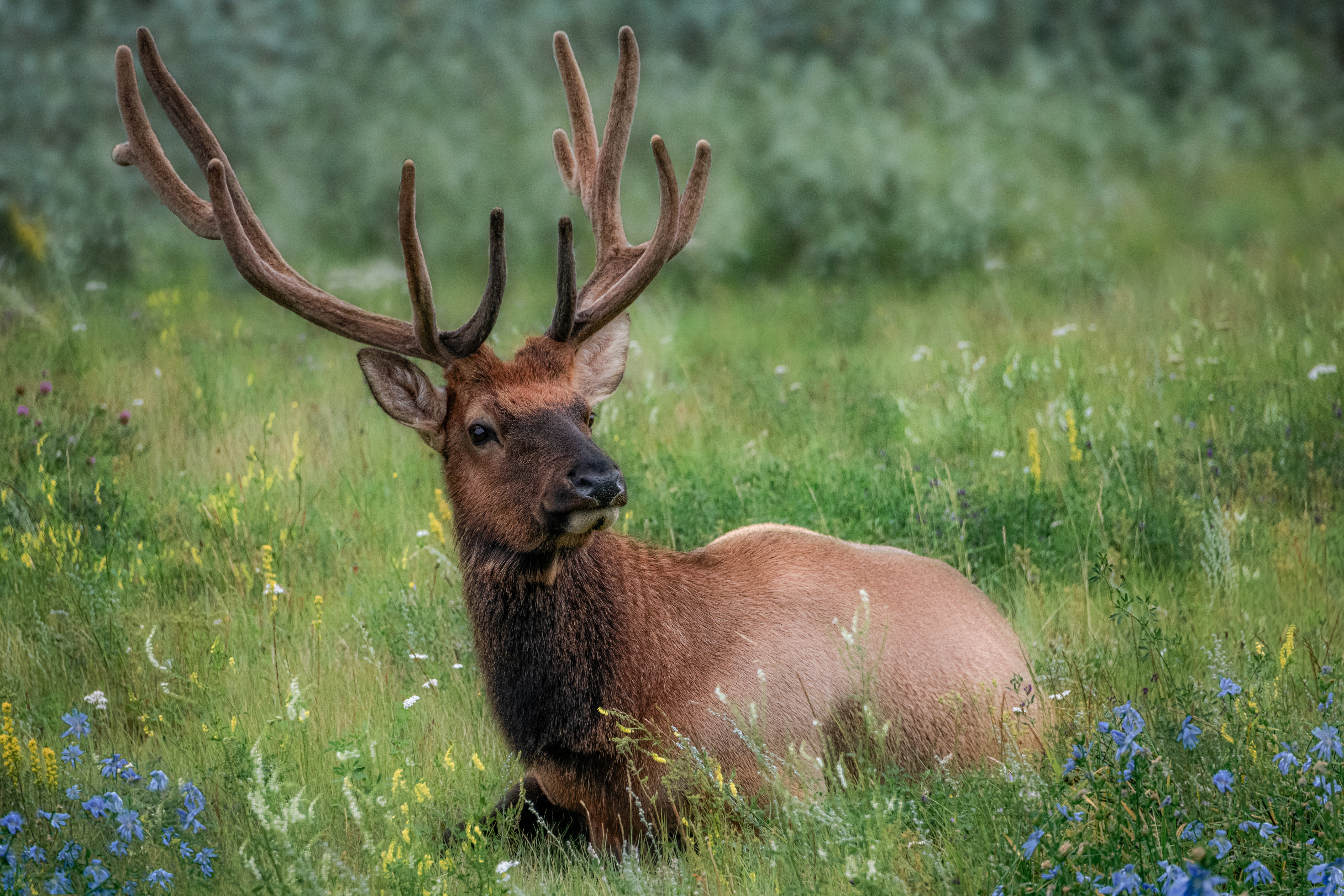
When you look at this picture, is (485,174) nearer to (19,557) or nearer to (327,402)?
(327,402)

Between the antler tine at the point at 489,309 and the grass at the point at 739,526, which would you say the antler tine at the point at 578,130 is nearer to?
the antler tine at the point at 489,309

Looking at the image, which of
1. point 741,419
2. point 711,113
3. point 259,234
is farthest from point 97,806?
point 711,113

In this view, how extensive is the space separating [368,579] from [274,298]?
1502mm

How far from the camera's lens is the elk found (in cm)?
355

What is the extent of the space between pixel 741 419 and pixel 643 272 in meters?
2.76

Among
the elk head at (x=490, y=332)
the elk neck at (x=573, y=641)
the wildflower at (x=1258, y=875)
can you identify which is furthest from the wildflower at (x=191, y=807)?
the wildflower at (x=1258, y=875)

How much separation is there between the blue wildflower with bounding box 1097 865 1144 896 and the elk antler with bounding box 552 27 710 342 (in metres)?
2.30

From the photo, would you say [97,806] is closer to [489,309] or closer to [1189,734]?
[489,309]

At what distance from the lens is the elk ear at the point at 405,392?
3.87 meters

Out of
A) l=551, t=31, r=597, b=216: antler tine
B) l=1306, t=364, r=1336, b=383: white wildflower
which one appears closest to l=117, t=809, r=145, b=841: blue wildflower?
l=551, t=31, r=597, b=216: antler tine

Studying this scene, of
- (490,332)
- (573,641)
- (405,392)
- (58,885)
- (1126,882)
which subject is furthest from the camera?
(490,332)

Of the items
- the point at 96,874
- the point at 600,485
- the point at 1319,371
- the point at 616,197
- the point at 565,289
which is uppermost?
the point at 616,197

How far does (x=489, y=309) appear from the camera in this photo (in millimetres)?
3695

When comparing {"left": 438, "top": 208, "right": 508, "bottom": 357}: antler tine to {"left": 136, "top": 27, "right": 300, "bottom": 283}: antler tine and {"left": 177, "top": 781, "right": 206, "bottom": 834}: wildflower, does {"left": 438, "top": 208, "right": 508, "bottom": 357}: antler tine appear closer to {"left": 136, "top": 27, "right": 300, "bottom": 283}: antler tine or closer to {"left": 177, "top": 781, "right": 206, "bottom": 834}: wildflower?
{"left": 136, "top": 27, "right": 300, "bottom": 283}: antler tine
